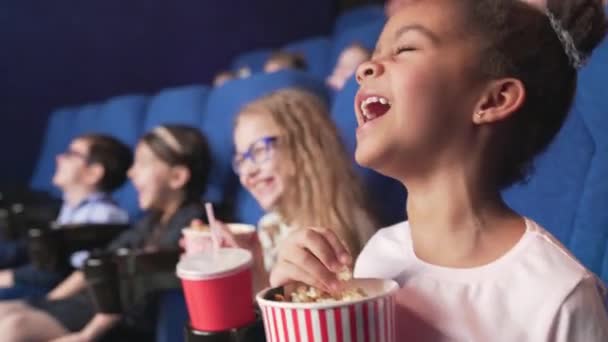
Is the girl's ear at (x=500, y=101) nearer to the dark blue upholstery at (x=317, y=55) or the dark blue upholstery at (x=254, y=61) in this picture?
the dark blue upholstery at (x=317, y=55)

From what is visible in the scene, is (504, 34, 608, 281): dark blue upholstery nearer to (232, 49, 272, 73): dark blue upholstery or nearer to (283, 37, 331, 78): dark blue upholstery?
(283, 37, 331, 78): dark blue upholstery

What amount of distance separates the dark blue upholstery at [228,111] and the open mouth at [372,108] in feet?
4.02

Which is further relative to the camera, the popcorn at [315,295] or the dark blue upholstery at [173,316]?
the dark blue upholstery at [173,316]

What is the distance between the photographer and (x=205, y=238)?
1214mm

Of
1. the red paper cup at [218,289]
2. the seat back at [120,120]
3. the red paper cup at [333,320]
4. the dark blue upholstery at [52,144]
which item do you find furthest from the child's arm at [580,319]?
the dark blue upholstery at [52,144]

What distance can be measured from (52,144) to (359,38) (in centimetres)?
201

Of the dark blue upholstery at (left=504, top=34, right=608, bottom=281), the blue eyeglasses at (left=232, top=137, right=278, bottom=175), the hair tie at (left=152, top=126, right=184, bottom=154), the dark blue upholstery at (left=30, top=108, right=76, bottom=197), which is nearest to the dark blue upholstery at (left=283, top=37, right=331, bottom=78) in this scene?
the dark blue upholstery at (left=30, top=108, right=76, bottom=197)

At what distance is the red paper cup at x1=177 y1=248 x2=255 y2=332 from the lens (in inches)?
37.8

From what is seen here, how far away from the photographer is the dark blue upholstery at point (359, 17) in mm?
4016

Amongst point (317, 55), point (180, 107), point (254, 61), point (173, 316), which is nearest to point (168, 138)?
point (180, 107)

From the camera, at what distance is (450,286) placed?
728mm

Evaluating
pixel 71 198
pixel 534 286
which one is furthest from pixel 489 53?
pixel 71 198

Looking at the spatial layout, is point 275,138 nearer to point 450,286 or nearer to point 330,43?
point 450,286

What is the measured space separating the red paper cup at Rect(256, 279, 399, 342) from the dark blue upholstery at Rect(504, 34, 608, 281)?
41cm
